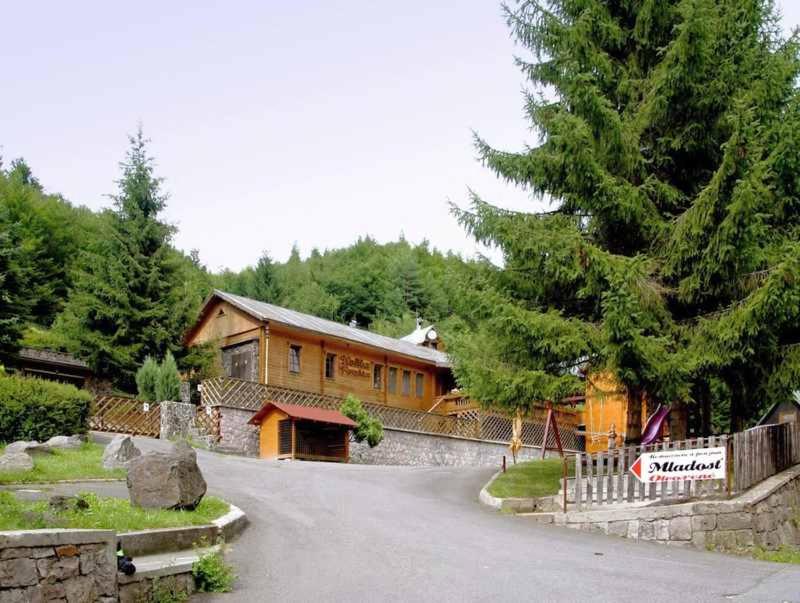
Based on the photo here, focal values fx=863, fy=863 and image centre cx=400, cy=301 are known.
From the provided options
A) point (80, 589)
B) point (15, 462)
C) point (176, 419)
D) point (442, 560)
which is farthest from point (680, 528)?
point (176, 419)

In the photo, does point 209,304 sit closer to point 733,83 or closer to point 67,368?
point 67,368

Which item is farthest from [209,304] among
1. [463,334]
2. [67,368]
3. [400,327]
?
[400,327]

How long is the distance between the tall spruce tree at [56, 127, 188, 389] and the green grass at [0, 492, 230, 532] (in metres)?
22.7

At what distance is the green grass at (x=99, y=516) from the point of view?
8.48 metres

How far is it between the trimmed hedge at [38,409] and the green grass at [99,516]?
34.1ft

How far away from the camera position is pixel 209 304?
37656mm

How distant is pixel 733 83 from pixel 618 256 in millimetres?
4042

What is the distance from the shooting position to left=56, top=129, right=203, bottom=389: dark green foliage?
109ft

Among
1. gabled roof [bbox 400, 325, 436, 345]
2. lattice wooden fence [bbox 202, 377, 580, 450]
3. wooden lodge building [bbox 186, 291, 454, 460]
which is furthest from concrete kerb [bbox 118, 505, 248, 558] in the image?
gabled roof [bbox 400, 325, 436, 345]

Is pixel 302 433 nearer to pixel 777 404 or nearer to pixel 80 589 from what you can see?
pixel 777 404

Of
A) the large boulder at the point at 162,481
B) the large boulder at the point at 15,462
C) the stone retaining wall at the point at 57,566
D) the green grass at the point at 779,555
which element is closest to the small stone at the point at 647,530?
the green grass at the point at 779,555

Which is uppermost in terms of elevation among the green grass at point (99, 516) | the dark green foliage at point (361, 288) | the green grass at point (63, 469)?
the dark green foliage at point (361, 288)

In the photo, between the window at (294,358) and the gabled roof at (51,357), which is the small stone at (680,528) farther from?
the gabled roof at (51,357)

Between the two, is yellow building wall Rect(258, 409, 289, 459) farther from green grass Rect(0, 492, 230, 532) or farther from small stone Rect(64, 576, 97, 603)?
small stone Rect(64, 576, 97, 603)
